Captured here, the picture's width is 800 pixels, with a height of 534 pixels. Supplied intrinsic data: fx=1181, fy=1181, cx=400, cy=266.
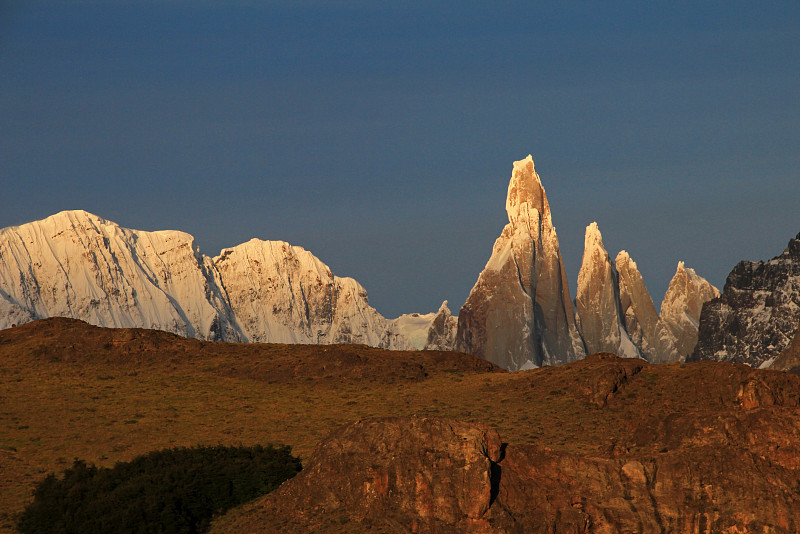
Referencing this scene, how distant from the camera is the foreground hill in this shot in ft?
157

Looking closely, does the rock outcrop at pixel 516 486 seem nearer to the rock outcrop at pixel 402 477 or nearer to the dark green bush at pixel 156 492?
the rock outcrop at pixel 402 477

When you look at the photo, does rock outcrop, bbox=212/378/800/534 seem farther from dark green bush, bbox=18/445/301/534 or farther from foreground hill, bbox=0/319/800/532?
dark green bush, bbox=18/445/301/534

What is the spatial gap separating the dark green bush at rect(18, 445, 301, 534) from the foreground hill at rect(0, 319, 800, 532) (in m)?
1.90

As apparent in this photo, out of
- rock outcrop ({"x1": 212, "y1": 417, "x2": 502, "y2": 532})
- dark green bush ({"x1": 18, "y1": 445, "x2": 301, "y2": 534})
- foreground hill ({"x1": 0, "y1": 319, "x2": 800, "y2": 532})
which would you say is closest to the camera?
rock outcrop ({"x1": 212, "y1": 417, "x2": 502, "y2": 532})

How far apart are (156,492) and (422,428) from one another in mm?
12509

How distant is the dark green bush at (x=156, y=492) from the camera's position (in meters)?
50.9

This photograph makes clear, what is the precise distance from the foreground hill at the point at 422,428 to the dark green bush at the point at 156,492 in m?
1.90

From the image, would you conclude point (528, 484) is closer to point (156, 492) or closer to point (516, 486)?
point (516, 486)

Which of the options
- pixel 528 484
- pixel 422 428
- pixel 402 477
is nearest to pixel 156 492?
pixel 402 477

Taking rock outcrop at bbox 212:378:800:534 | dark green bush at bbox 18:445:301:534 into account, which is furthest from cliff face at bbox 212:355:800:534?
dark green bush at bbox 18:445:301:534

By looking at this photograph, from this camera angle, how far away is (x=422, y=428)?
49.6 metres

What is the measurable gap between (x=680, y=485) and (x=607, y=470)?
9.98ft

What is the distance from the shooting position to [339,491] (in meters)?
48.9

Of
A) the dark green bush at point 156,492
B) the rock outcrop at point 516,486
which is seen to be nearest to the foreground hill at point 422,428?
the rock outcrop at point 516,486
